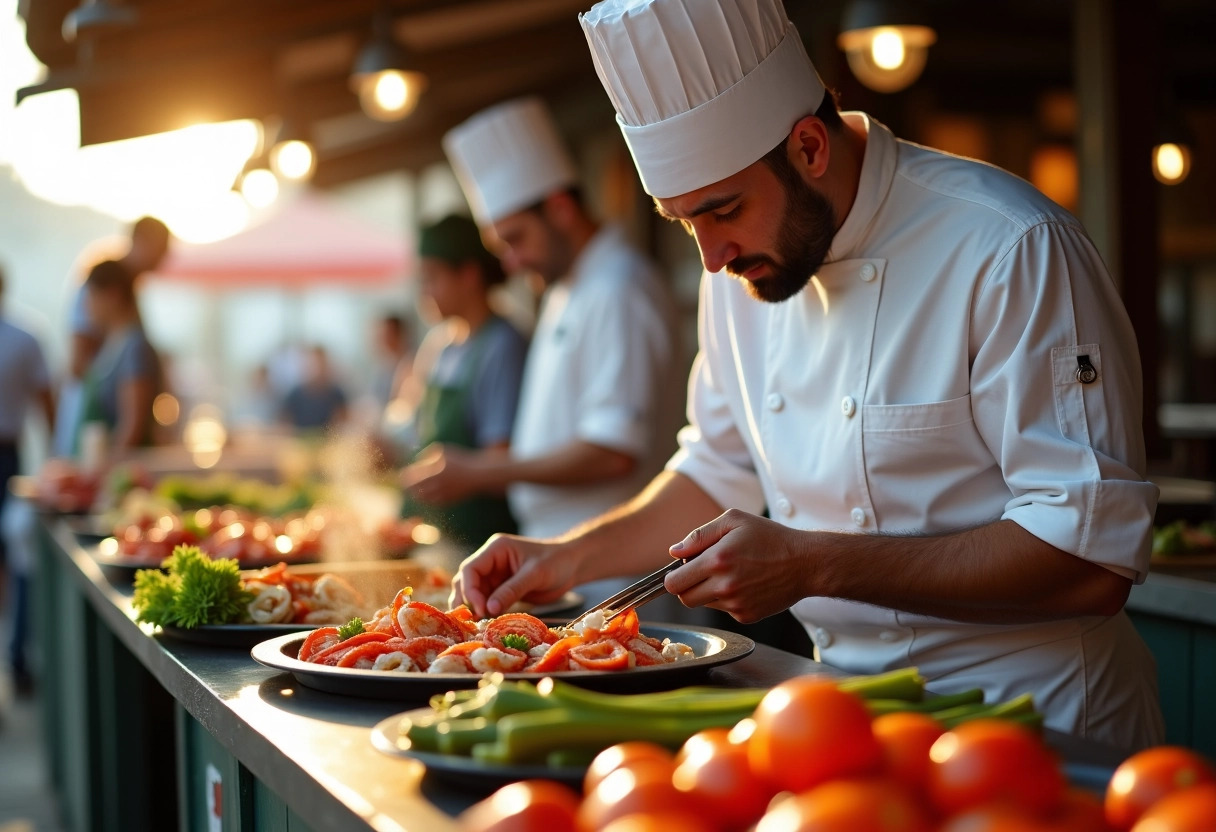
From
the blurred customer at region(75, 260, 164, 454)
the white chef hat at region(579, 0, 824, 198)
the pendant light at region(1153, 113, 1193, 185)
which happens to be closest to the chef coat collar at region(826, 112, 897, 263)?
the white chef hat at region(579, 0, 824, 198)

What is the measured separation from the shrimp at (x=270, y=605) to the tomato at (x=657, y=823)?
1321 millimetres

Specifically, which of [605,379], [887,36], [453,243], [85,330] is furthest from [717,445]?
[85,330]

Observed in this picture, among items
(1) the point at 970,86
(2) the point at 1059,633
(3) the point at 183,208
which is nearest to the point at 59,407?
(3) the point at 183,208

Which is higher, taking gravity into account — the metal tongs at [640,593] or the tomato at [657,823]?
the tomato at [657,823]

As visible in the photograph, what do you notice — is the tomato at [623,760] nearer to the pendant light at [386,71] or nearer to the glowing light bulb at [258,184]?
the pendant light at [386,71]

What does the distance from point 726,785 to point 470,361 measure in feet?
12.9

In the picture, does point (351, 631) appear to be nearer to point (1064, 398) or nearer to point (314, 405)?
point (1064, 398)

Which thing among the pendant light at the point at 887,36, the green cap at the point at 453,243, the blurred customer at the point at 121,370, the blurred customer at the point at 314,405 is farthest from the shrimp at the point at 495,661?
the blurred customer at the point at 314,405

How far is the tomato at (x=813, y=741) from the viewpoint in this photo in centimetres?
100

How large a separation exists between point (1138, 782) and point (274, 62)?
4.63 m

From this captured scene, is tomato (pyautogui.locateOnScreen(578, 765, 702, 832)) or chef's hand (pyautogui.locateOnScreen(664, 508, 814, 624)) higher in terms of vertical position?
tomato (pyautogui.locateOnScreen(578, 765, 702, 832))

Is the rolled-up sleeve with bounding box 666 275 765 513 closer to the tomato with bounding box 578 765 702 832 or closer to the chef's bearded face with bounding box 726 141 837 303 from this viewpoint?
the chef's bearded face with bounding box 726 141 837 303

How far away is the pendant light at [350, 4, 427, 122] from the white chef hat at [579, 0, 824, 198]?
9.18 feet

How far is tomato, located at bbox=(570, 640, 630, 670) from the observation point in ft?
5.22
